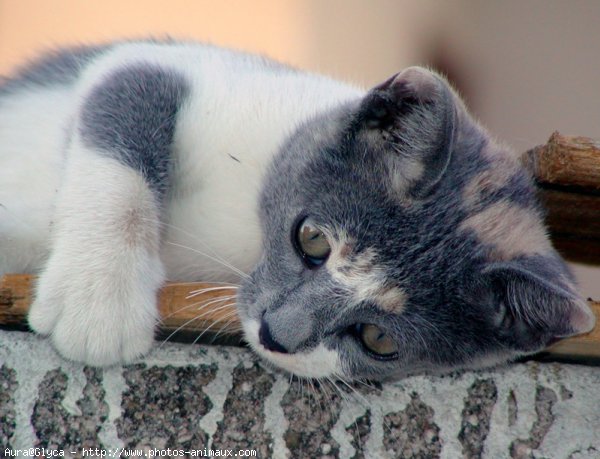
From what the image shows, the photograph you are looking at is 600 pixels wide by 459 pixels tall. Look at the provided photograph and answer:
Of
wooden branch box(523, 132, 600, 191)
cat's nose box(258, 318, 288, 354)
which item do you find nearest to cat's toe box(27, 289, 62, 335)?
cat's nose box(258, 318, 288, 354)

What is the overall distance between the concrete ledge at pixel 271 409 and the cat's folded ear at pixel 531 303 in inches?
3.3

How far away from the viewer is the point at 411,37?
277cm

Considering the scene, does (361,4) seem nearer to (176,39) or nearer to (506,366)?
(176,39)

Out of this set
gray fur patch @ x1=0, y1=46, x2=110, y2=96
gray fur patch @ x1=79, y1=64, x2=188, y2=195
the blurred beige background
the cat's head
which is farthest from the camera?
the blurred beige background

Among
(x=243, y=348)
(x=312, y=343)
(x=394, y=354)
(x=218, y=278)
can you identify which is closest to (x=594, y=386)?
(x=394, y=354)

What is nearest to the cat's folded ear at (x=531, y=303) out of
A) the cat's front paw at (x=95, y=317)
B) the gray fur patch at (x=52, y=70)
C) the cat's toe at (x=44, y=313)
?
the cat's front paw at (x=95, y=317)

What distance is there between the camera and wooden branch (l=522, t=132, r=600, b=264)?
112cm

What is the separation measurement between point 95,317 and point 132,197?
9.0 inches

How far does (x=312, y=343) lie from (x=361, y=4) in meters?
1.93

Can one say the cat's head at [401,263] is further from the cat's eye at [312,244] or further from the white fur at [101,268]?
the white fur at [101,268]

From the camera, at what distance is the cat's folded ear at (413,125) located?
43.4 inches

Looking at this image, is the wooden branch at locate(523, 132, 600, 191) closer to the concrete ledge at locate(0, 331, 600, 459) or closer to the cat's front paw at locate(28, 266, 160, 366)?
the concrete ledge at locate(0, 331, 600, 459)

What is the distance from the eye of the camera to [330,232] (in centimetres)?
118

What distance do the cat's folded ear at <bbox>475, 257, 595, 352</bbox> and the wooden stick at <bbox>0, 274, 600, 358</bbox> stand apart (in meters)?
0.06
